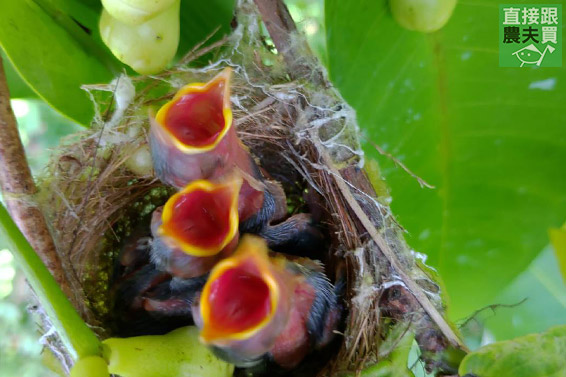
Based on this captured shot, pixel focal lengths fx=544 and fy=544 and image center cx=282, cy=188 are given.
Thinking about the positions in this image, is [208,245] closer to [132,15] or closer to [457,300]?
[132,15]

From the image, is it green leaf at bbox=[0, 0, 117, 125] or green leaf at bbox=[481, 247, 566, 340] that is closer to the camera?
green leaf at bbox=[0, 0, 117, 125]

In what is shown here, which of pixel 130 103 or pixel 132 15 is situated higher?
pixel 132 15

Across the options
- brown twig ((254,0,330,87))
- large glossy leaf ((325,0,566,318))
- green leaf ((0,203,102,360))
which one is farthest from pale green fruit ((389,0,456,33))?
green leaf ((0,203,102,360))

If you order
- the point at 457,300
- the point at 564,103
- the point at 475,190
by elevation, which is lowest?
the point at 457,300

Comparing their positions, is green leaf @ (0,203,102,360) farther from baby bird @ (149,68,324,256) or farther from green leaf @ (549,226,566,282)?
green leaf @ (549,226,566,282)

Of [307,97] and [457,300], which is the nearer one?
[307,97]

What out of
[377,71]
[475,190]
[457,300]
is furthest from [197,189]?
[457,300]
